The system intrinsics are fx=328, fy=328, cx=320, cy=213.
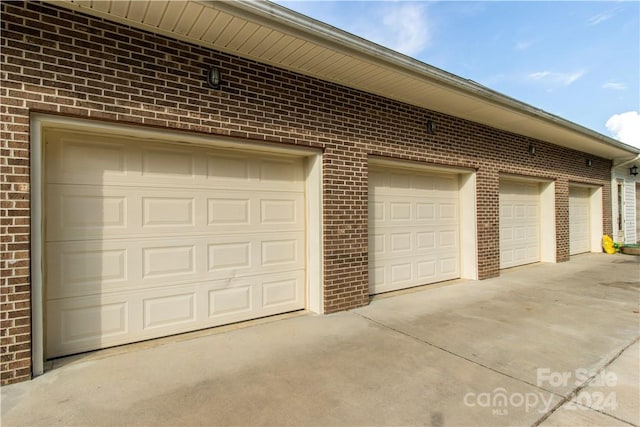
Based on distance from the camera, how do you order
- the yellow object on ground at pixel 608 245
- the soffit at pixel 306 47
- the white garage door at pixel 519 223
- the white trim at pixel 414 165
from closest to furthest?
the soffit at pixel 306 47 → the white trim at pixel 414 165 → the white garage door at pixel 519 223 → the yellow object on ground at pixel 608 245

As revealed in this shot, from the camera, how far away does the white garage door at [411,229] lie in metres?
5.47

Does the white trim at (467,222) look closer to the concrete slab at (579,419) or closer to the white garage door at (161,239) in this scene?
the white garage door at (161,239)

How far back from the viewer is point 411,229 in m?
5.91

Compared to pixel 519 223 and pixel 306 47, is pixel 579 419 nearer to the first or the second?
pixel 306 47

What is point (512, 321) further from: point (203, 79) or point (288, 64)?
point (203, 79)

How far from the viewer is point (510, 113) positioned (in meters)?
6.07

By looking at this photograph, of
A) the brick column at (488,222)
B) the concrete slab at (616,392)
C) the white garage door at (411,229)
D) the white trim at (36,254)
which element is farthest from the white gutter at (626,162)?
the white trim at (36,254)

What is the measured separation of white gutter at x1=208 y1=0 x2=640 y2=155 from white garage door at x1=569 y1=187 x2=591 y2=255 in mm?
6197

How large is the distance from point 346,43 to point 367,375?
11.3ft

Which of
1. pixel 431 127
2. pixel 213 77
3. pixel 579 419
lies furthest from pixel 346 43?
pixel 579 419

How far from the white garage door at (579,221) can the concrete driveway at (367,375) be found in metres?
6.49

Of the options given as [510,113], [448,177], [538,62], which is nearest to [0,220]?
[448,177]

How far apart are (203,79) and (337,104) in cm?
185

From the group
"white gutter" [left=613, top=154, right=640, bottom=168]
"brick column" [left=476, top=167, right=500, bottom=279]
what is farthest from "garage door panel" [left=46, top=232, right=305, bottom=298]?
"white gutter" [left=613, top=154, right=640, bottom=168]
